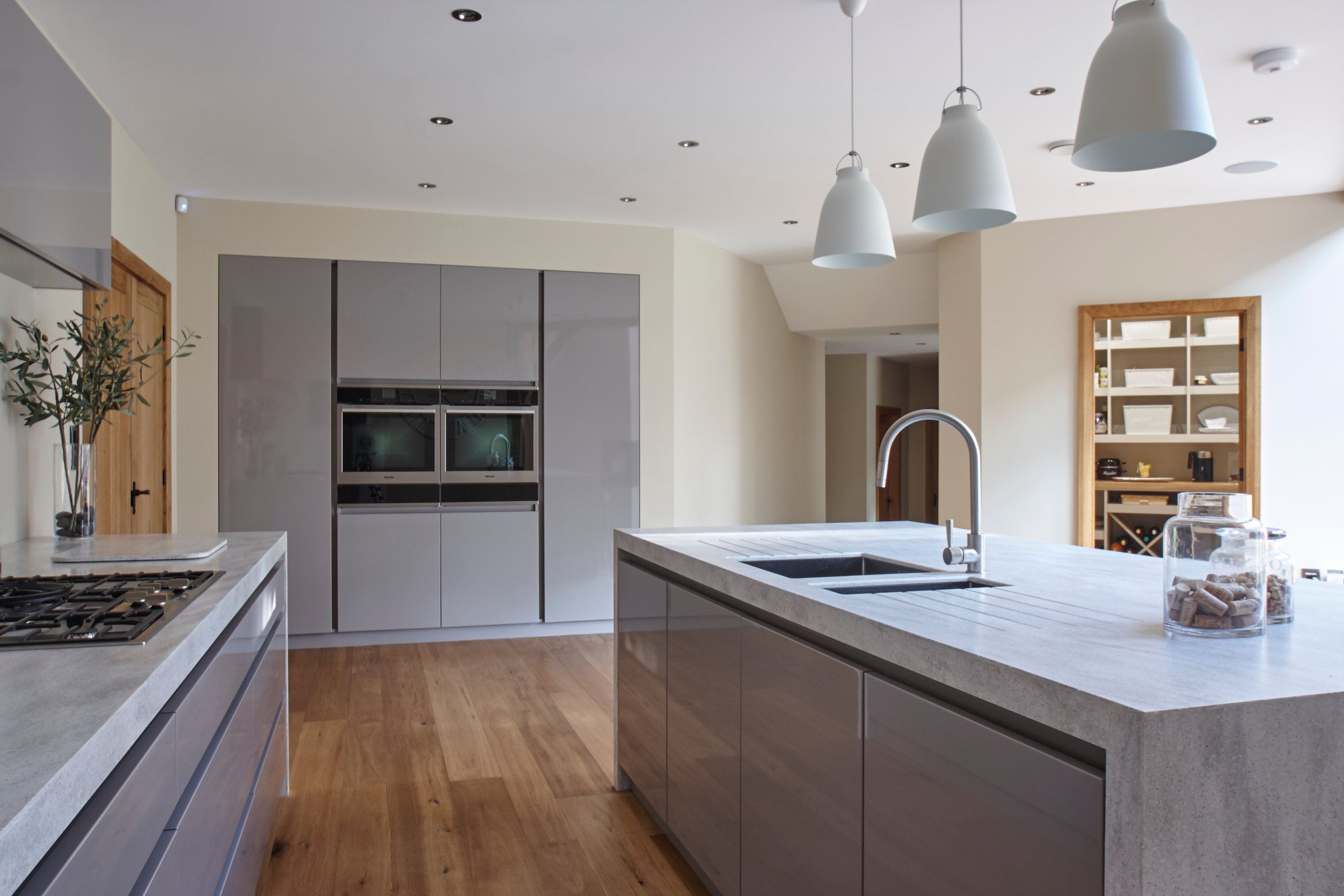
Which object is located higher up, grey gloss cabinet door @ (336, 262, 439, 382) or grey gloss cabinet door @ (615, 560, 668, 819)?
grey gloss cabinet door @ (336, 262, 439, 382)

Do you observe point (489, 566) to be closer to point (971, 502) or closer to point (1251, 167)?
point (971, 502)

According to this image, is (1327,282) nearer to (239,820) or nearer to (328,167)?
(328,167)

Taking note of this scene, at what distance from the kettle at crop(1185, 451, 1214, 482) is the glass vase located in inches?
216

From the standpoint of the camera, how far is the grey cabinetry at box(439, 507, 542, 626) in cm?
534

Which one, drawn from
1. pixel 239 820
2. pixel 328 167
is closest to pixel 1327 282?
pixel 328 167

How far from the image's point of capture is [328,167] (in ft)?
14.7

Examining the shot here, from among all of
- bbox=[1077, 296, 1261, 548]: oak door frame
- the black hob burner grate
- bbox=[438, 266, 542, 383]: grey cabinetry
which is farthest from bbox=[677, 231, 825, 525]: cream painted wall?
the black hob burner grate

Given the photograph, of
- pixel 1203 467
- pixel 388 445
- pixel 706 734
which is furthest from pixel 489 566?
pixel 1203 467

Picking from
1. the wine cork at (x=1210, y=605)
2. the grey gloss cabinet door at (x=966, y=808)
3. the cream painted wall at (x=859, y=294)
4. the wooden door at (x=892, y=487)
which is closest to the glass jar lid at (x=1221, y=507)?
the wine cork at (x=1210, y=605)

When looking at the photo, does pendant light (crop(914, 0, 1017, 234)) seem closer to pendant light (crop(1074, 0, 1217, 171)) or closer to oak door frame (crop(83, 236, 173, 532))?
pendant light (crop(1074, 0, 1217, 171))

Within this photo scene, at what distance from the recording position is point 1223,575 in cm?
127

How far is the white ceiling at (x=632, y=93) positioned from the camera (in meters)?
2.93

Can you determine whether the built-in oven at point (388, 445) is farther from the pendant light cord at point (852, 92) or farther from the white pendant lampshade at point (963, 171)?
the white pendant lampshade at point (963, 171)

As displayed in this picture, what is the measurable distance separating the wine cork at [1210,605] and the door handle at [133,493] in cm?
435
